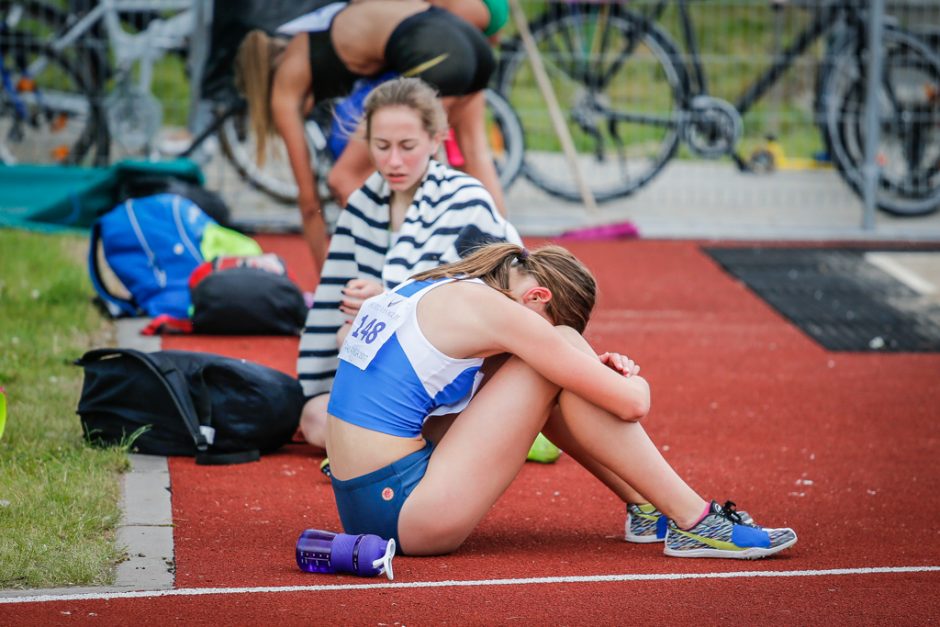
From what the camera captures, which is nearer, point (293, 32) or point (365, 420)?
point (365, 420)

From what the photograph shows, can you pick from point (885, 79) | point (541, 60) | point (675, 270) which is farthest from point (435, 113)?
point (885, 79)

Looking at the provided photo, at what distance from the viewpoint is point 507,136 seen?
10484mm

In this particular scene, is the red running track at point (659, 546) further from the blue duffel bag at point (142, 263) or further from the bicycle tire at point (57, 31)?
the bicycle tire at point (57, 31)

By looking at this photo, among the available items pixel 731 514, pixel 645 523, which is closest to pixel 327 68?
pixel 645 523

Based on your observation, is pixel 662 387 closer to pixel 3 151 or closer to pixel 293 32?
pixel 293 32

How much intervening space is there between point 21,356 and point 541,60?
507 centimetres

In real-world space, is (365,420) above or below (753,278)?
above

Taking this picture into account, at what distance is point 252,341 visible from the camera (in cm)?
723

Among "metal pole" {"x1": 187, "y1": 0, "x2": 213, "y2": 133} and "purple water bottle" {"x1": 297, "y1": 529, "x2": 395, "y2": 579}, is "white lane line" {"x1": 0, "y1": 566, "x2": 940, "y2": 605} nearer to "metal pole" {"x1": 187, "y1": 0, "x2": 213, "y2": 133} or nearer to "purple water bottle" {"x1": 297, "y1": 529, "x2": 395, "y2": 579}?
"purple water bottle" {"x1": 297, "y1": 529, "x2": 395, "y2": 579}

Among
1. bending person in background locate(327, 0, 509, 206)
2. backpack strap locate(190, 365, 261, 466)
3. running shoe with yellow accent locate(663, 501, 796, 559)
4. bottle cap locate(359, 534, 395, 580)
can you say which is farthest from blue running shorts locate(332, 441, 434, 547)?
bending person in background locate(327, 0, 509, 206)

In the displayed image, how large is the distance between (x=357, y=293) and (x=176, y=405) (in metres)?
0.79

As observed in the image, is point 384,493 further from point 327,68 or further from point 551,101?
point 551,101

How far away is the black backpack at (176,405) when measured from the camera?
523 cm

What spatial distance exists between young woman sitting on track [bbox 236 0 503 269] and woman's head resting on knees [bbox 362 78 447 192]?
124 centimetres
